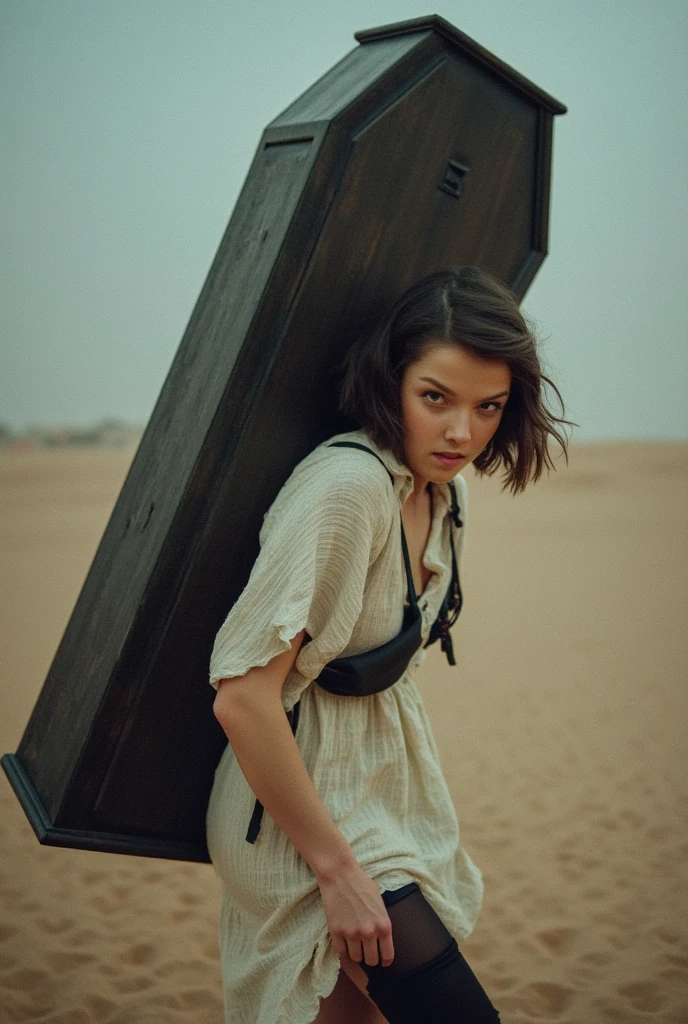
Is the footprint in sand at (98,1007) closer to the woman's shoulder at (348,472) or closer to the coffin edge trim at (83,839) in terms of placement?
the coffin edge trim at (83,839)

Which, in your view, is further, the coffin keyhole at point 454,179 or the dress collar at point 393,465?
the coffin keyhole at point 454,179

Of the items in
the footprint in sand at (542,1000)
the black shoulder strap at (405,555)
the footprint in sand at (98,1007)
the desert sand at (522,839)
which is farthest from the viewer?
the desert sand at (522,839)

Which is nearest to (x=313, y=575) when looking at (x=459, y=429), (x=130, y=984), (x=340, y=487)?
Answer: (x=340, y=487)

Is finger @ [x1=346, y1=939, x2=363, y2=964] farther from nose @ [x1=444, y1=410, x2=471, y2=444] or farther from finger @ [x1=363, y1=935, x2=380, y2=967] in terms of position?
nose @ [x1=444, y1=410, x2=471, y2=444]

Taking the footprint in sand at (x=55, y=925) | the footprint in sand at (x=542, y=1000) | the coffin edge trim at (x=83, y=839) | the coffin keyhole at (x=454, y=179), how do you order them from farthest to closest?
the footprint in sand at (x=55, y=925)
the footprint in sand at (x=542, y=1000)
the coffin keyhole at (x=454, y=179)
the coffin edge trim at (x=83, y=839)

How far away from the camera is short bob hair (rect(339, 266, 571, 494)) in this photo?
68.1 inches

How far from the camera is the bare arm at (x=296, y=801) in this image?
1.55m

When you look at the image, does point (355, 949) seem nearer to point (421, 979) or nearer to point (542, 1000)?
point (421, 979)

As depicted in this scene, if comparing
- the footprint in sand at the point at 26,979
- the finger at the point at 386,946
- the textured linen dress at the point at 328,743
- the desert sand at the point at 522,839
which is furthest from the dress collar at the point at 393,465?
the footprint in sand at the point at 26,979

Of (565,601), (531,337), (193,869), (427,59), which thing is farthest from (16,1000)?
(565,601)

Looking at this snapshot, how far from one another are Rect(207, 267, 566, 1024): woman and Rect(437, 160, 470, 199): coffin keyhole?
30 centimetres

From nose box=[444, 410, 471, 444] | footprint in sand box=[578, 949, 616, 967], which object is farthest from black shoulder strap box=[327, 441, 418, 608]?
footprint in sand box=[578, 949, 616, 967]

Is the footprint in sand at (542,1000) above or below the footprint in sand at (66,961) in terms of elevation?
above

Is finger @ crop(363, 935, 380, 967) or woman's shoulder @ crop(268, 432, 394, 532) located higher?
woman's shoulder @ crop(268, 432, 394, 532)
